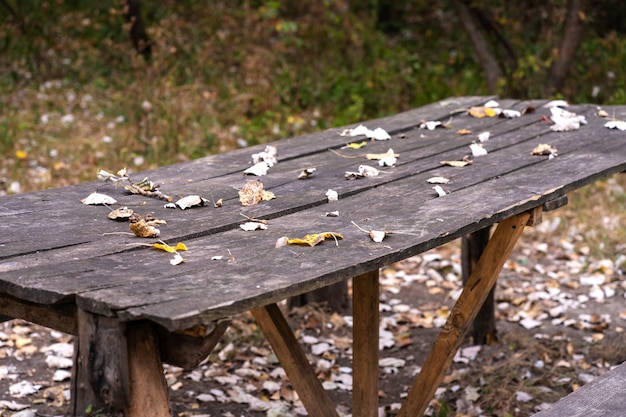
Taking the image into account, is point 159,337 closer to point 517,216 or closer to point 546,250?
point 517,216

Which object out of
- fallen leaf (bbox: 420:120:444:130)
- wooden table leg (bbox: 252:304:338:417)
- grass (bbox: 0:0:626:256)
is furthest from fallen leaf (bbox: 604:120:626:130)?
grass (bbox: 0:0:626:256)

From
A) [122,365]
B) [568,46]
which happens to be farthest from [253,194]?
[568,46]

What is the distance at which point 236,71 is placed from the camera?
26.7 ft

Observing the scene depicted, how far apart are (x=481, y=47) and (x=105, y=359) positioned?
5.44 metres

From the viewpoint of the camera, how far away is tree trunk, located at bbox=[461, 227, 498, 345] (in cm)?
410

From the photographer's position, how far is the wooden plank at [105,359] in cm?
183

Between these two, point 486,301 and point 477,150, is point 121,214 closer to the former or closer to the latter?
point 477,150

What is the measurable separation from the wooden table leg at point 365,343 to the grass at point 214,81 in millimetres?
2656

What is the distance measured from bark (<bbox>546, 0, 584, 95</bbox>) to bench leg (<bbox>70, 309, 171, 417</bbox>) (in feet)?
17.1

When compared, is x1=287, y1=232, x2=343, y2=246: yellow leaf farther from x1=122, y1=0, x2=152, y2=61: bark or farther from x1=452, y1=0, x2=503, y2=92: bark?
x1=122, y1=0, x2=152, y2=61: bark

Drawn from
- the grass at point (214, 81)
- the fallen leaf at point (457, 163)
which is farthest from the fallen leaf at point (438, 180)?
the grass at point (214, 81)

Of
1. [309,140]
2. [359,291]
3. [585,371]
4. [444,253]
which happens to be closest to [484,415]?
[585,371]

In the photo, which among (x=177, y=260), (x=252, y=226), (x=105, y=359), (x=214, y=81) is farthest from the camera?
(x=214, y=81)

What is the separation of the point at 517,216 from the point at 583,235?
278cm
